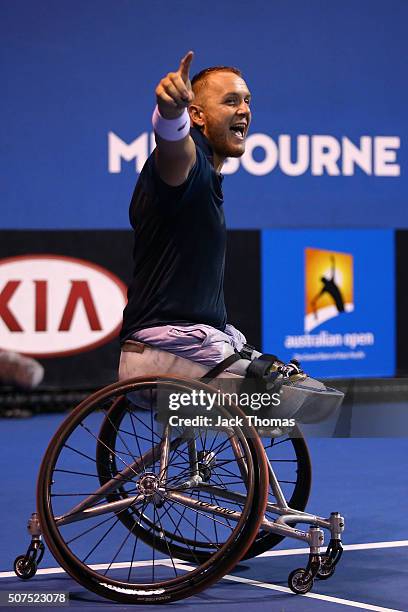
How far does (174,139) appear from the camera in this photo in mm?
3383

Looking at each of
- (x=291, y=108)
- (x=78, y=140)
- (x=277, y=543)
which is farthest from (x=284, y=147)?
(x=277, y=543)

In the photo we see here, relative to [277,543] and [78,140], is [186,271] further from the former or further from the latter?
[78,140]

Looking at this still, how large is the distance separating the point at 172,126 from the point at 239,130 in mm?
528

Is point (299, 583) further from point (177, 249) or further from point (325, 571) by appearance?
point (177, 249)

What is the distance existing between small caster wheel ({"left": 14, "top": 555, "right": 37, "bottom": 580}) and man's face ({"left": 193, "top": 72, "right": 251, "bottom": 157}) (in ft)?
4.80

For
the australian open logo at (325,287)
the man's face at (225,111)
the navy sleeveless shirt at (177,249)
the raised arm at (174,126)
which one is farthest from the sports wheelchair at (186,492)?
the australian open logo at (325,287)

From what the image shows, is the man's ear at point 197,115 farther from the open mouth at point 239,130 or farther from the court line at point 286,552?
the court line at point 286,552

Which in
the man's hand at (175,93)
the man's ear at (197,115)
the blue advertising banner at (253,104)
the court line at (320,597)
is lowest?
the court line at (320,597)

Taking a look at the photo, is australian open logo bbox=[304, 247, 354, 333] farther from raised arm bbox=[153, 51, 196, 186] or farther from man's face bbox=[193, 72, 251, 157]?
raised arm bbox=[153, 51, 196, 186]

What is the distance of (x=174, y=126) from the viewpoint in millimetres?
3352

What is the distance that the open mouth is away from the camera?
12.5 ft

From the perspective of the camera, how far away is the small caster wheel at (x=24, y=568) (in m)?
3.83

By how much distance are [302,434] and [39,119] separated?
440 centimetres

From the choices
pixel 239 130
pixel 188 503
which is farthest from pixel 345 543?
pixel 239 130
